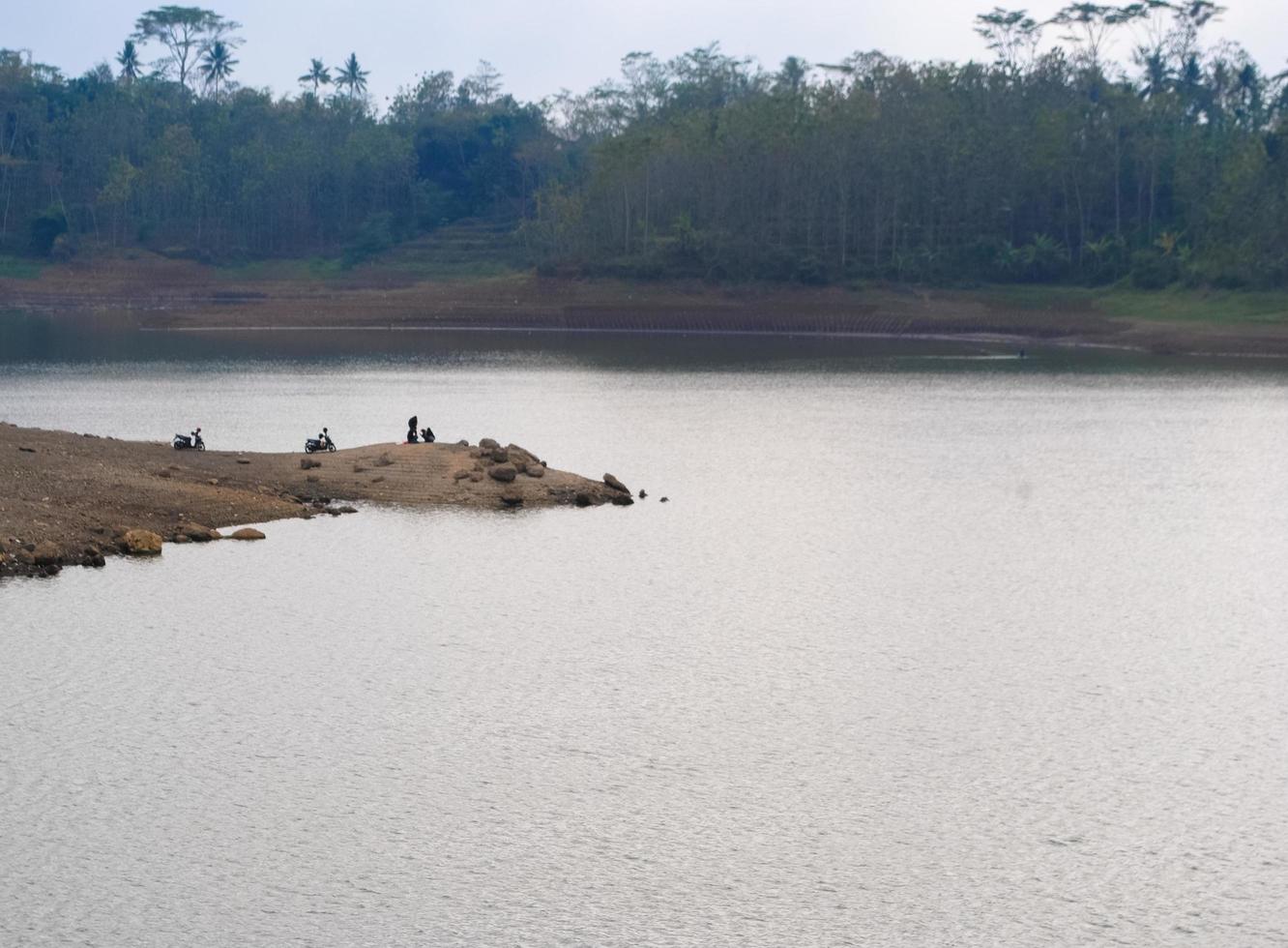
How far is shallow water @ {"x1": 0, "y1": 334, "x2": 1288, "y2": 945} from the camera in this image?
23141 millimetres

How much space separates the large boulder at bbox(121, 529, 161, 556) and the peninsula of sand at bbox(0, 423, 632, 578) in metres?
0.03

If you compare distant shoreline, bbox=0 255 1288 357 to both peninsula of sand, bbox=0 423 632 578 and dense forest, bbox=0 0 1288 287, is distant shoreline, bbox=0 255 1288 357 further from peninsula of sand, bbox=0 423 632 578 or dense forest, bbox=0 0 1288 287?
peninsula of sand, bbox=0 423 632 578

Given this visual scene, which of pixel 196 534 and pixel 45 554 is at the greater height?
pixel 45 554

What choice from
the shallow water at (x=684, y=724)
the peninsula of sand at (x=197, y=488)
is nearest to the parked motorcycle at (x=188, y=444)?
the peninsula of sand at (x=197, y=488)

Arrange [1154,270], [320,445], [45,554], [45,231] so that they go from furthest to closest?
[45,231], [1154,270], [320,445], [45,554]

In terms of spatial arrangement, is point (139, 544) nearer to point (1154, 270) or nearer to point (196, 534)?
point (196, 534)

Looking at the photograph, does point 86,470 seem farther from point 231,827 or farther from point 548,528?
point 231,827

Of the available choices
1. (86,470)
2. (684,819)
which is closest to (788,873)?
(684,819)

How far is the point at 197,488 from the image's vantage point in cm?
5025

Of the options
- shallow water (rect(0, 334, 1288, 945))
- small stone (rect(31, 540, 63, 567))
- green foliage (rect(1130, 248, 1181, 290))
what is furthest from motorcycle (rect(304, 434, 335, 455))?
green foliage (rect(1130, 248, 1181, 290))

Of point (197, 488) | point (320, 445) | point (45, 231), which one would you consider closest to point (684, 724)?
point (197, 488)

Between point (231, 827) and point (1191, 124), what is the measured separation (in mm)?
158434

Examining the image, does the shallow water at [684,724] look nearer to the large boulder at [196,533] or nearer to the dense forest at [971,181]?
the large boulder at [196,533]

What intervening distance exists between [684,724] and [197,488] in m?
24.4
